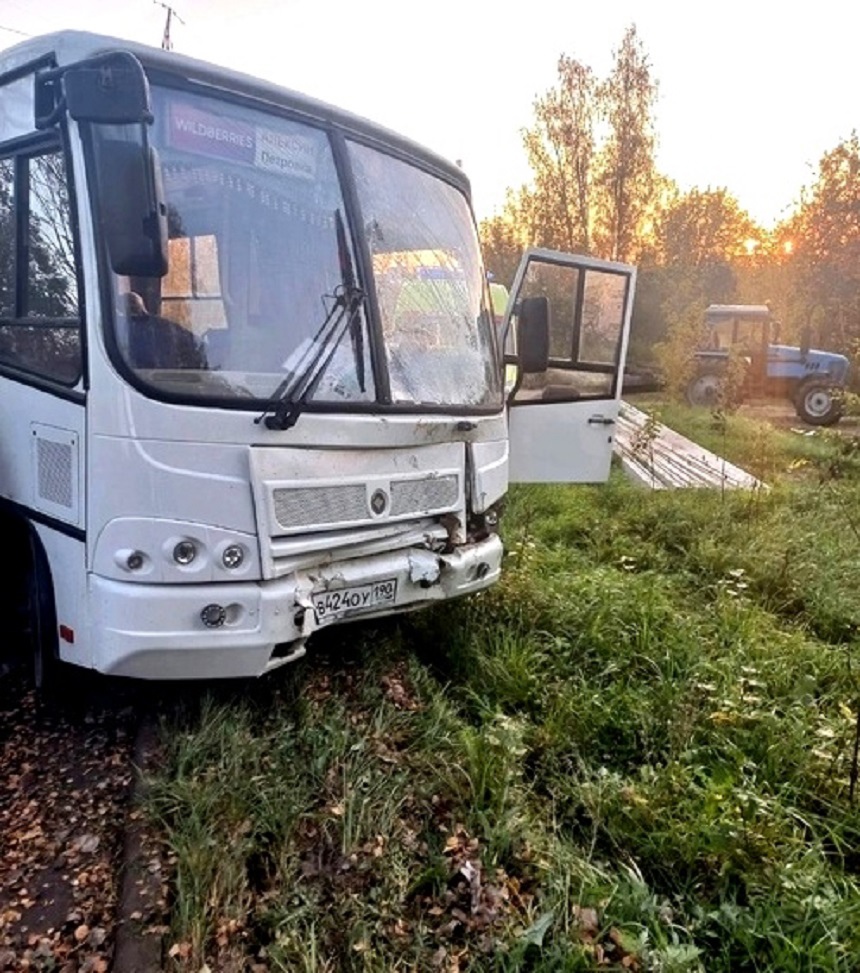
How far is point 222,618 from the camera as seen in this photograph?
113 inches

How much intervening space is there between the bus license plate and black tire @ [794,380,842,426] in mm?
15407

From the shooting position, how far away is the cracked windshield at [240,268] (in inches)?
113

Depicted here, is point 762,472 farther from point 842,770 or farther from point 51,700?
point 51,700

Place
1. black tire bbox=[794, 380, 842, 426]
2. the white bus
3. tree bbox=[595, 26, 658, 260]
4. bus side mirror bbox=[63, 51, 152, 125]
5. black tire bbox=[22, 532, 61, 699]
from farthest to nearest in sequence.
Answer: tree bbox=[595, 26, 658, 260]
black tire bbox=[794, 380, 842, 426]
black tire bbox=[22, 532, 61, 699]
the white bus
bus side mirror bbox=[63, 51, 152, 125]

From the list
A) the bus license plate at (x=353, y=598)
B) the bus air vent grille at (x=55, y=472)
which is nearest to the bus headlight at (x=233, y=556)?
the bus license plate at (x=353, y=598)

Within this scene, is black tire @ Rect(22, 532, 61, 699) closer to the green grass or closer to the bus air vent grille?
the bus air vent grille

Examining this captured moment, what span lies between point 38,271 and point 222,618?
170cm

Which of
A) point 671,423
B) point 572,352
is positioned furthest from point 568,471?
point 671,423

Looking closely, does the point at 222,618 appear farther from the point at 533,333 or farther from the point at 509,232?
the point at 509,232

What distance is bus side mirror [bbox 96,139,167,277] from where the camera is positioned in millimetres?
2543

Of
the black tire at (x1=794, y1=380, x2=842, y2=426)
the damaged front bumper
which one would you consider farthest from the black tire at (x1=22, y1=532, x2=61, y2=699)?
the black tire at (x1=794, y1=380, x2=842, y2=426)

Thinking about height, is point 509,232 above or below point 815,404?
above

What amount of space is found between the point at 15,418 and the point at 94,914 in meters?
2.02

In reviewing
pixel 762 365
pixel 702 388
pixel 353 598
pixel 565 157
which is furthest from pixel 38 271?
pixel 565 157
